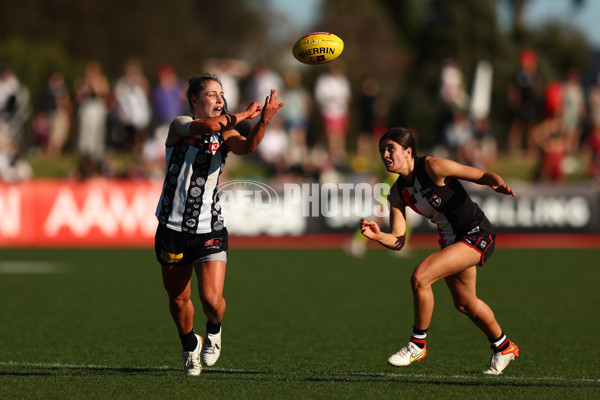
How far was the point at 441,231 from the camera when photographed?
7.79 meters

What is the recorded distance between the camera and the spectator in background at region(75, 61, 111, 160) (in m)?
22.7

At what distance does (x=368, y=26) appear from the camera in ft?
218

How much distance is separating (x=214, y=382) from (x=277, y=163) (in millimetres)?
15071

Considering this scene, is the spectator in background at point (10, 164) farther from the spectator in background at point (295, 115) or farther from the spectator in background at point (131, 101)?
the spectator in background at point (295, 115)

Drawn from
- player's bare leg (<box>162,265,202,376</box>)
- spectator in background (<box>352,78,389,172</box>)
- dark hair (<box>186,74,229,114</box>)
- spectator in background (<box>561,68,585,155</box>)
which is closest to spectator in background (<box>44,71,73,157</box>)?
spectator in background (<box>352,78,389,172</box>)

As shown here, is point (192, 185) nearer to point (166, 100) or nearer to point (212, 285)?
point (212, 285)

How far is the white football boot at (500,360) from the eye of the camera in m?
7.64

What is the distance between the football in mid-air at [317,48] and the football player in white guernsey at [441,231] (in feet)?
3.04

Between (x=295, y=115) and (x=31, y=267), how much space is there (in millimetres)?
8887

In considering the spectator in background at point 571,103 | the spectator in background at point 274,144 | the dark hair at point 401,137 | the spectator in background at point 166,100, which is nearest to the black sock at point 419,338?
the dark hair at point 401,137

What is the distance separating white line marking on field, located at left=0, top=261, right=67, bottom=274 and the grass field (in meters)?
0.03

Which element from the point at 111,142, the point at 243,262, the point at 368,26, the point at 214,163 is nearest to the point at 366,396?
the point at 214,163

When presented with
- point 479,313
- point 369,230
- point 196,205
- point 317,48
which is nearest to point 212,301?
point 196,205

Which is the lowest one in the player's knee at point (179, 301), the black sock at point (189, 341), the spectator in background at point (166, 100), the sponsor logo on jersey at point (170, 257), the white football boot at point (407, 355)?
the white football boot at point (407, 355)
